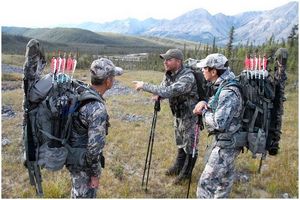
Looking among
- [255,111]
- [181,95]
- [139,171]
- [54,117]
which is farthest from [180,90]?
[54,117]

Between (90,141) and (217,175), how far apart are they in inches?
96.2

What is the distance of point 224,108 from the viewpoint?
666 centimetres

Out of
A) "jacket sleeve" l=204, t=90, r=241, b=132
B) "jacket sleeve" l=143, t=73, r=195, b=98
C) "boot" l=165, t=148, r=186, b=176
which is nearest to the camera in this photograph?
"jacket sleeve" l=204, t=90, r=241, b=132

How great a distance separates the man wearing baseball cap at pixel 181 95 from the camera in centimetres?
884

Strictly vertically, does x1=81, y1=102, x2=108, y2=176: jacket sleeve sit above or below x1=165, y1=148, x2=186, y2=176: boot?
above

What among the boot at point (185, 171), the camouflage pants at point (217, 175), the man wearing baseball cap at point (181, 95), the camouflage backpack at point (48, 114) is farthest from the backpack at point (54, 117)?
the boot at point (185, 171)

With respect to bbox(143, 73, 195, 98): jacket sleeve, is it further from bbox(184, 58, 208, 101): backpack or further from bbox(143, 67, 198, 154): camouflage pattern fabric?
bbox(184, 58, 208, 101): backpack

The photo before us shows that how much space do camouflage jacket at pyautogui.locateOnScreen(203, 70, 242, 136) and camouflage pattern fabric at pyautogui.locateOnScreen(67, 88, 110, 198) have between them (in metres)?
1.87

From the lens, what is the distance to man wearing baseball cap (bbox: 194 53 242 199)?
6871 mm

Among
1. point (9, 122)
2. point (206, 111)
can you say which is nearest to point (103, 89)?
point (206, 111)

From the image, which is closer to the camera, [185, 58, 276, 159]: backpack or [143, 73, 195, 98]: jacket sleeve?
[185, 58, 276, 159]: backpack

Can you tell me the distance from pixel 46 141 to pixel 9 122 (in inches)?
483

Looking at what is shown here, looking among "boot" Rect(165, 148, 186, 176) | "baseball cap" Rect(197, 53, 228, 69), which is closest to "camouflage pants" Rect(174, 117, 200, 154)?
"boot" Rect(165, 148, 186, 176)

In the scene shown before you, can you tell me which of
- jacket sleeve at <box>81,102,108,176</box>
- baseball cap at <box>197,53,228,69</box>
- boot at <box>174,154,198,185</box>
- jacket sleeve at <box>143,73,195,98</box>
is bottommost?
boot at <box>174,154,198,185</box>
